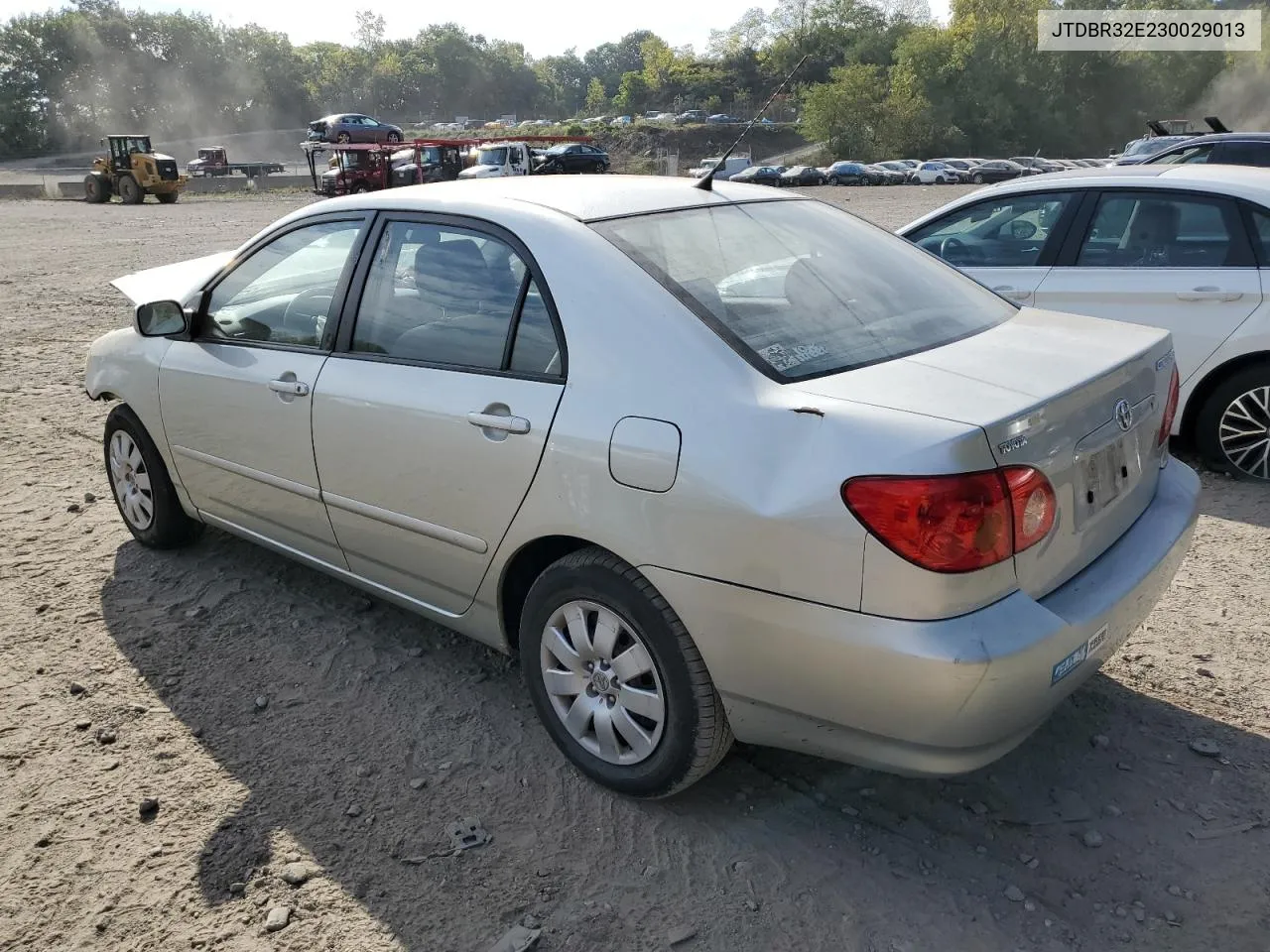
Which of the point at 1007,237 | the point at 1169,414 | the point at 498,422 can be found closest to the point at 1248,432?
the point at 1007,237

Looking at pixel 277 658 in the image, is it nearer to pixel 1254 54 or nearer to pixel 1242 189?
pixel 1242 189

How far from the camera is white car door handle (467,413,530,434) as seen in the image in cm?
282

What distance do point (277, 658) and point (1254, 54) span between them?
99102mm

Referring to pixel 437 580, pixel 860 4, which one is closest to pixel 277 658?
pixel 437 580

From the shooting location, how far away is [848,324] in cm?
286

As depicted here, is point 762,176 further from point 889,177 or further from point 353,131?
point 353,131

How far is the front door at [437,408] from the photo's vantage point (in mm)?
2898

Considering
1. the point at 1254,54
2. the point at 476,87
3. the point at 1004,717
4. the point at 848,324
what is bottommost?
the point at 1004,717

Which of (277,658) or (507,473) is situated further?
(277,658)

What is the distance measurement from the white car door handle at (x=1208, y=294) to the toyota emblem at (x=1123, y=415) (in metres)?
2.95

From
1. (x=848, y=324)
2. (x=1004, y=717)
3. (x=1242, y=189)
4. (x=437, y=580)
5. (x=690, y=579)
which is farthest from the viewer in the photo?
(x=1242, y=189)

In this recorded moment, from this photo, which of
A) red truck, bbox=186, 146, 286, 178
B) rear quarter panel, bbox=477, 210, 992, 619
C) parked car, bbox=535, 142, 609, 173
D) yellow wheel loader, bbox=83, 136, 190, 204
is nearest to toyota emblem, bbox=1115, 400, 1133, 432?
rear quarter panel, bbox=477, 210, 992, 619

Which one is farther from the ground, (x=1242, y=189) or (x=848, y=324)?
(x=1242, y=189)

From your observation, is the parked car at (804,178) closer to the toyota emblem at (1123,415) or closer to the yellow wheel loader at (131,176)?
the yellow wheel loader at (131,176)
